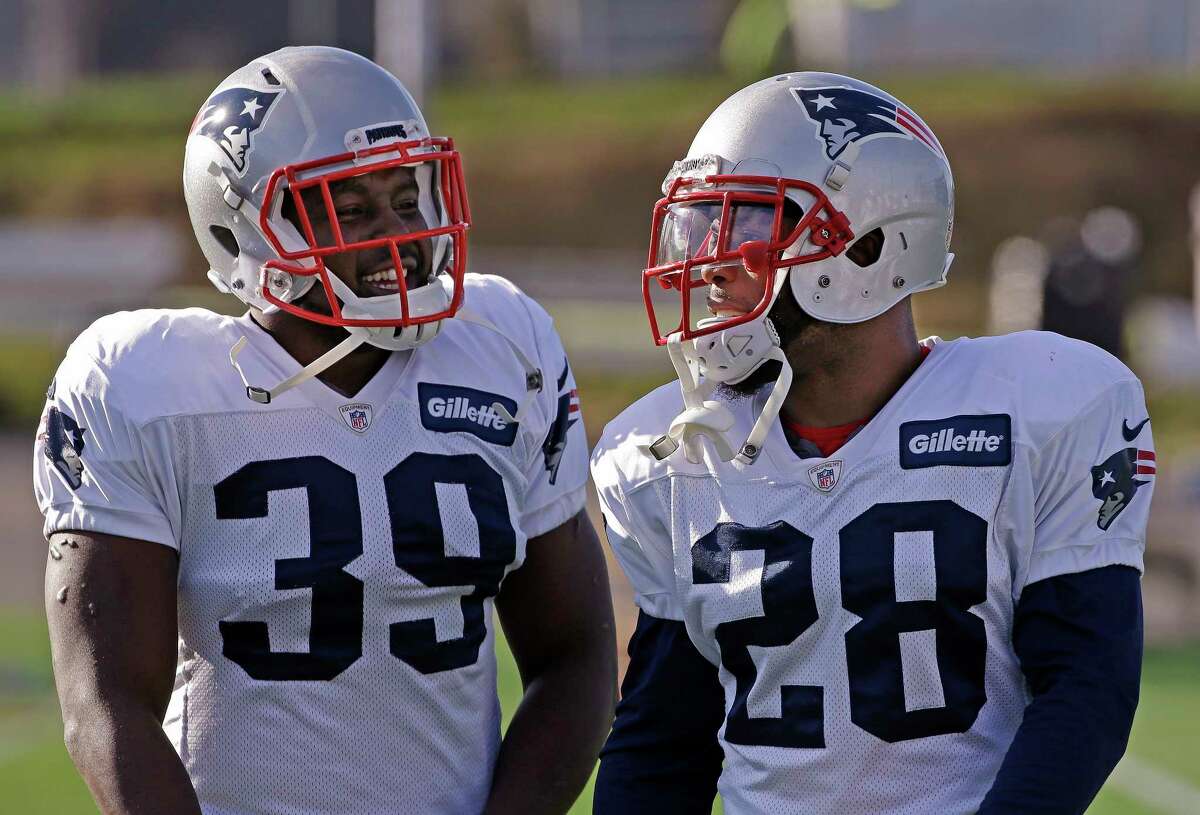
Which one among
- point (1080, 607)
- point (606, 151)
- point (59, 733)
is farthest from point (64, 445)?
point (606, 151)

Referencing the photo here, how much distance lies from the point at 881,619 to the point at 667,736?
0.36m

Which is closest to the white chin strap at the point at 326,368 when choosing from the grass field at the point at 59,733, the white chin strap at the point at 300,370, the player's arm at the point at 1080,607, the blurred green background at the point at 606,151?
the white chin strap at the point at 300,370

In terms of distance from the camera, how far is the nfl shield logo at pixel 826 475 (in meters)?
2.19

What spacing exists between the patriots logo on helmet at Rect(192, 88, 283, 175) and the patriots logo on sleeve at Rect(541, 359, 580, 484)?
0.56 meters

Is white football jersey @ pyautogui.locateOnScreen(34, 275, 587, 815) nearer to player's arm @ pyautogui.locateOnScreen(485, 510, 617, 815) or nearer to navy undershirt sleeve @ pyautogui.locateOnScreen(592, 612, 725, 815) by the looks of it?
player's arm @ pyautogui.locateOnScreen(485, 510, 617, 815)

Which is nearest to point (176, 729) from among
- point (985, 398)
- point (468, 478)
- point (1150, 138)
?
point (468, 478)

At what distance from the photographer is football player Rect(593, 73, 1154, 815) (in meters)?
2.09

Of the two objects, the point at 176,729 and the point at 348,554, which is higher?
the point at 348,554

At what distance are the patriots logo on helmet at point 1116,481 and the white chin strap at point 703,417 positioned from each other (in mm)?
400

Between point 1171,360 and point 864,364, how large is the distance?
466 inches

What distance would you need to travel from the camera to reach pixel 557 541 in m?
2.49

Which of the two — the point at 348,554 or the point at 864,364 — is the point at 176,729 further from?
the point at 864,364

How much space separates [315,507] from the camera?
90.5 inches

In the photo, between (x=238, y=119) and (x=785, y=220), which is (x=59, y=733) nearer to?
(x=238, y=119)
